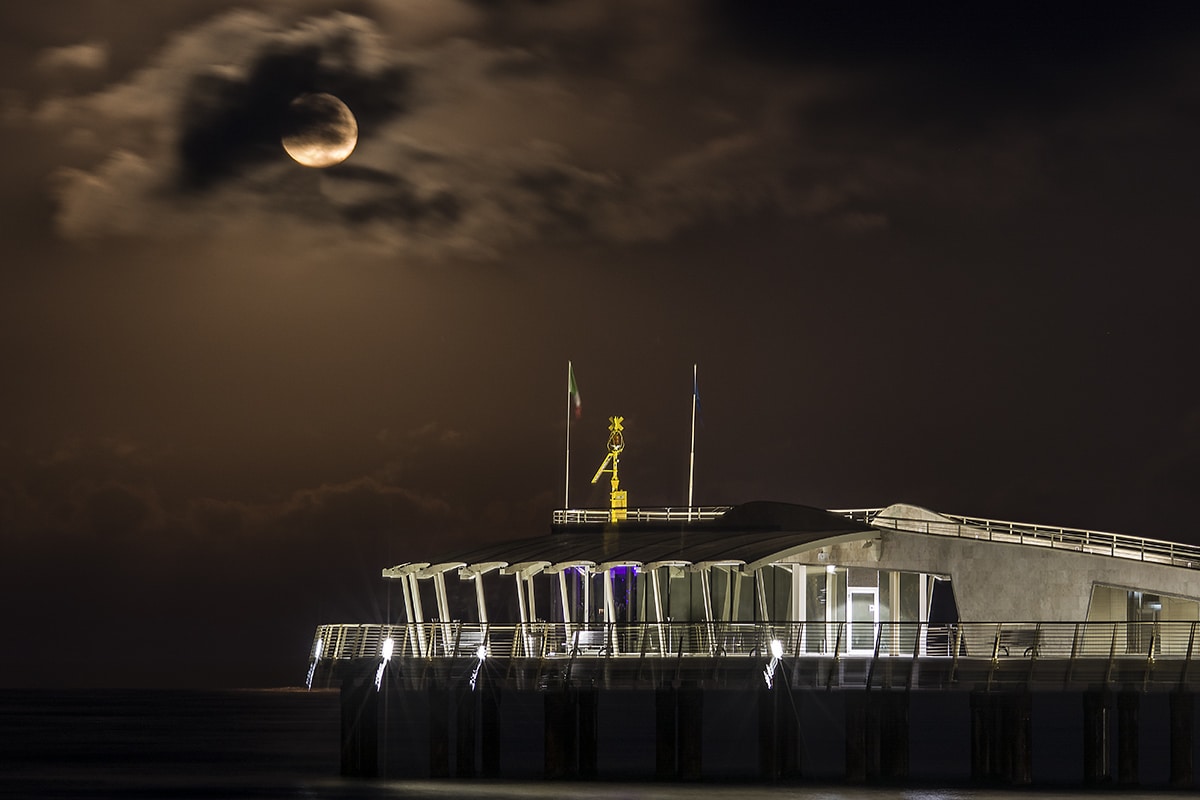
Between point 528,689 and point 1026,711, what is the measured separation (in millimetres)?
14669

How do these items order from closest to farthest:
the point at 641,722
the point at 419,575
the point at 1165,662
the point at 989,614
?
the point at 1165,662
the point at 989,614
the point at 419,575
the point at 641,722

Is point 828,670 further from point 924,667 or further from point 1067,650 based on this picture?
point 1067,650

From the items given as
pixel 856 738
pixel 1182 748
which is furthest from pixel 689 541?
pixel 1182 748

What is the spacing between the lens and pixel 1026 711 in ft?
173

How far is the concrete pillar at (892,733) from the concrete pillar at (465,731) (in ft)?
41.2

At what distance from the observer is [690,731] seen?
175 ft

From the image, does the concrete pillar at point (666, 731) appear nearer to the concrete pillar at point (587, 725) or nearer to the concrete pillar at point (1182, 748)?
the concrete pillar at point (587, 725)

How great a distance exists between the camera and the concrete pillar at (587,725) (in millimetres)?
54938

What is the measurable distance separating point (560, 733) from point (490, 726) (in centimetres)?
339

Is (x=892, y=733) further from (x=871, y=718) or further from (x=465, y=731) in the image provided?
(x=465, y=731)

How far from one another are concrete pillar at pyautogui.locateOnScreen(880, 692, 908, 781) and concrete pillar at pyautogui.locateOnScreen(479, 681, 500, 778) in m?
11.7

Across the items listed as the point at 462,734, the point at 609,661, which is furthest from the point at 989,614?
the point at 462,734

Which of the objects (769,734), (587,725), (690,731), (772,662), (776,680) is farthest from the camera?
(587,725)

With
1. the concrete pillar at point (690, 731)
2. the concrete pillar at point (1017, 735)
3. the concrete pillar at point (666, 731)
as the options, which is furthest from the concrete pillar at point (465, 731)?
the concrete pillar at point (1017, 735)
